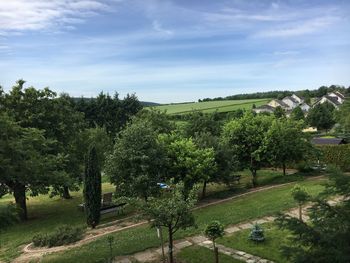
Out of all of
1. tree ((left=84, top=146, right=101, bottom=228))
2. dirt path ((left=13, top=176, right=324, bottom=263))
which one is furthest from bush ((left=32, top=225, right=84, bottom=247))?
tree ((left=84, top=146, right=101, bottom=228))

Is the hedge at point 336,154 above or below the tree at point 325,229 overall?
below

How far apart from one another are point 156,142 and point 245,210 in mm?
5709

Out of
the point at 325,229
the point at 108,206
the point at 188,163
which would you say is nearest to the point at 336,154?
the point at 188,163

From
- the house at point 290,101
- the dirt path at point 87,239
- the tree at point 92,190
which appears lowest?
the dirt path at point 87,239

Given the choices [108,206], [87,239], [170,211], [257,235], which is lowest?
[87,239]

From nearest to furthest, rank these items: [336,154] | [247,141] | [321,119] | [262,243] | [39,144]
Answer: [262,243] < [39,144] < [247,141] < [336,154] < [321,119]

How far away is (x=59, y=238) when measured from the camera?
15.7 m

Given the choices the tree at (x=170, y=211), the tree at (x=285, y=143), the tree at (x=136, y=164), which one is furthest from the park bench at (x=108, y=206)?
the tree at (x=285, y=143)

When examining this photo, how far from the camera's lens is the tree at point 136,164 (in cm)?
1798

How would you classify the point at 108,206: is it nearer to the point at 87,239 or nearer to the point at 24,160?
the point at 87,239

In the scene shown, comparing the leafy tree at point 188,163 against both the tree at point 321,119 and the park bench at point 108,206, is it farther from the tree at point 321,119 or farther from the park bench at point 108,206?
the tree at point 321,119

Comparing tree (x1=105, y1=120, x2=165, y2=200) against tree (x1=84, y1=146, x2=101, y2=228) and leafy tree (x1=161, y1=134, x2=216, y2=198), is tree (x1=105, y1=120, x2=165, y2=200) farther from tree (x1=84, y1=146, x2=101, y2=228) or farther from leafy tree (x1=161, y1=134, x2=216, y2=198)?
leafy tree (x1=161, y1=134, x2=216, y2=198)

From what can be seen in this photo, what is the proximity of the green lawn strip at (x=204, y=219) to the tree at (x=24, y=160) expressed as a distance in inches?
205

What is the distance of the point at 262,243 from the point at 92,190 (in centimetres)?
870
